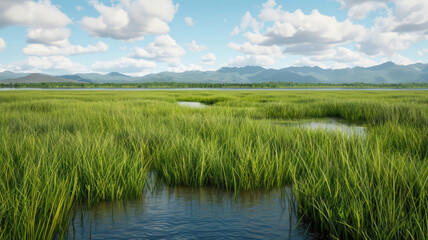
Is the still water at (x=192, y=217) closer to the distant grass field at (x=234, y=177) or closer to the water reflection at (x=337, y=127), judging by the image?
the distant grass field at (x=234, y=177)

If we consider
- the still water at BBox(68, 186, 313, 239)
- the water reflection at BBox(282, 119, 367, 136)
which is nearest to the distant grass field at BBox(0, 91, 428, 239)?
the still water at BBox(68, 186, 313, 239)

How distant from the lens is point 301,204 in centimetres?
362

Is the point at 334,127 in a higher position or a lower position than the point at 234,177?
lower

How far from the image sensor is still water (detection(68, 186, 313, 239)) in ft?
10.6

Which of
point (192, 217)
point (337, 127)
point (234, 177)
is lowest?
point (192, 217)

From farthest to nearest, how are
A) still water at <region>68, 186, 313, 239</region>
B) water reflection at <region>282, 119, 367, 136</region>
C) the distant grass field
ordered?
water reflection at <region>282, 119, 367, 136</region> < still water at <region>68, 186, 313, 239</region> < the distant grass field

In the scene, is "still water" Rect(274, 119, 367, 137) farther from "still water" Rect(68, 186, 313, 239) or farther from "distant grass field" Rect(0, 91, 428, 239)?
"still water" Rect(68, 186, 313, 239)

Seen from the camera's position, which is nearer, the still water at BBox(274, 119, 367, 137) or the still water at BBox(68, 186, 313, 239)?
the still water at BBox(68, 186, 313, 239)

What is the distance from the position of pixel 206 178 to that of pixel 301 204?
5.40 feet

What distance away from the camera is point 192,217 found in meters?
3.64

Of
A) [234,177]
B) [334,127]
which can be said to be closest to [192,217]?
[234,177]

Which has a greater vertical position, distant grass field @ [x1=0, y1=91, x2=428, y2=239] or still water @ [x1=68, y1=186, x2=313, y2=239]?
distant grass field @ [x1=0, y1=91, x2=428, y2=239]

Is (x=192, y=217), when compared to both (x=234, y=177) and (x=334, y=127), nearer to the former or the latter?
(x=234, y=177)

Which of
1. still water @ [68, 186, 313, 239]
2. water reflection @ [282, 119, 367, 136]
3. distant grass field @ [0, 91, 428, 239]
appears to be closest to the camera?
distant grass field @ [0, 91, 428, 239]
